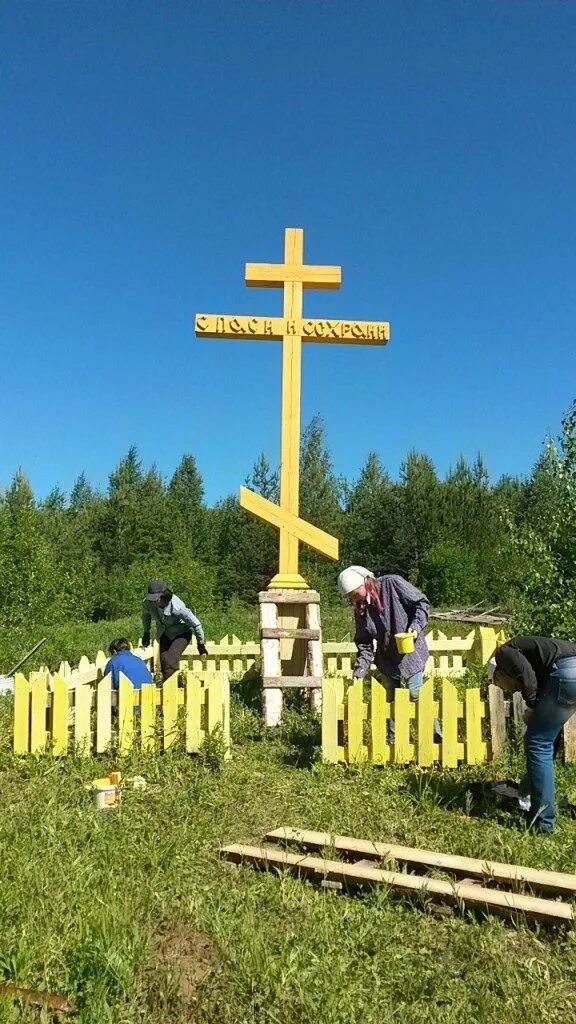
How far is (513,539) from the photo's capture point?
24.9 ft

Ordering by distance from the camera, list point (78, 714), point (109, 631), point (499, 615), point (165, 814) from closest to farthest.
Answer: point (165, 814)
point (78, 714)
point (109, 631)
point (499, 615)

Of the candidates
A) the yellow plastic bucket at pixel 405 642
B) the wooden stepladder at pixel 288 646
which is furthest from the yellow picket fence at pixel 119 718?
the yellow plastic bucket at pixel 405 642

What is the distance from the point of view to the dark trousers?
8.45 meters

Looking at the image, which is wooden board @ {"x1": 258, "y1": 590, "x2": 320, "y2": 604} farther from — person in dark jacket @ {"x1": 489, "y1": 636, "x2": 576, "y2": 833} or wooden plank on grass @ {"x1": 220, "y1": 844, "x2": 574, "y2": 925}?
wooden plank on grass @ {"x1": 220, "y1": 844, "x2": 574, "y2": 925}

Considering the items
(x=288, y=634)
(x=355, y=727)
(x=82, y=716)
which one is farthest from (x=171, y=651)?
(x=355, y=727)

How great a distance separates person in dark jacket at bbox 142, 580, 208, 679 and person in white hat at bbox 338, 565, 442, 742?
8.64 feet

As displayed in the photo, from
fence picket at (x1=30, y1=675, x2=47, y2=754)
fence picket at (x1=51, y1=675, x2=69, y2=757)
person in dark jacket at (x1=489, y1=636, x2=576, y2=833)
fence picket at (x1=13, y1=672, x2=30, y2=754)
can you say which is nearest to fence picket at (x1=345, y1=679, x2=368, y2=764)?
person in dark jacket at (x1=489, y1=636, x2=576, y2=833)

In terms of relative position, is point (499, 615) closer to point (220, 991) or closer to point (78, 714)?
point (78, 714)

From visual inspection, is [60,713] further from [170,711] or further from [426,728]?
[426,728]

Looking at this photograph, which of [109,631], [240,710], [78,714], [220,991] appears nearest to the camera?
[220,991]

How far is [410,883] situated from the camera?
3287mm

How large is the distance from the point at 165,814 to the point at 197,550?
103 ft

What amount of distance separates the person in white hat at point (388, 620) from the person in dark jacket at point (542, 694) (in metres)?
1.49

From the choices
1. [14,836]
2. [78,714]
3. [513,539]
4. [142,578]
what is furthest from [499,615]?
[14,836]
